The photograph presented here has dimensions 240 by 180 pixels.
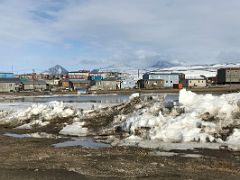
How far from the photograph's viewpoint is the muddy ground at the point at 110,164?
14969 mm

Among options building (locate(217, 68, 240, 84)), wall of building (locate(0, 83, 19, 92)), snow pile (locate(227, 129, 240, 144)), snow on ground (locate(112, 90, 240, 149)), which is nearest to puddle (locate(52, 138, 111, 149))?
snow on ground (locate(112, 90, 240, 149))

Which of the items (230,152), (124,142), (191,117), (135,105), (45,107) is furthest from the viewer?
(45,107)

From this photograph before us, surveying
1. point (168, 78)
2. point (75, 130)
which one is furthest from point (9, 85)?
point (75, 130)

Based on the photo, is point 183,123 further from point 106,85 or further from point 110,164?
point 106,85

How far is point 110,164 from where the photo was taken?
17266mm

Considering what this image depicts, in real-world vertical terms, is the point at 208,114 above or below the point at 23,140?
above

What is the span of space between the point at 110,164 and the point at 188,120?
9.78m

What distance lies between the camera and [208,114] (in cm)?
2689

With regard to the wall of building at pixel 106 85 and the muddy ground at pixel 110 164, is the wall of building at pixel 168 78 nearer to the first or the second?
the wall of building at pixel 106 85

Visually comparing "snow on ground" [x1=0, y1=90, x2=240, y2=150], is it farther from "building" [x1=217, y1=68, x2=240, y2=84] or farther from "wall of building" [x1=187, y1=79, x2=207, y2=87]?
"wall of building" [x1=187, y1=79, x2=207, y2=87]

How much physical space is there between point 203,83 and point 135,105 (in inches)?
Result: 5394

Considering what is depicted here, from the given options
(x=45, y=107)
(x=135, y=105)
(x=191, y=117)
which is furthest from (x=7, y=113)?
(x=191, y=117)

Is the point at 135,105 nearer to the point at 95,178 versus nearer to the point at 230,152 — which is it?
the point at 230,152

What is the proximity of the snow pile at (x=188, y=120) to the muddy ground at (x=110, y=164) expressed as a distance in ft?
10.6
